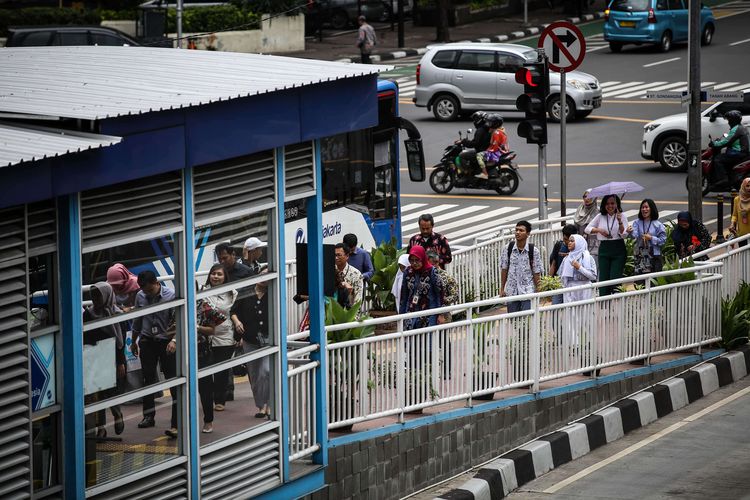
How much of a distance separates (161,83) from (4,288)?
6.48 ft

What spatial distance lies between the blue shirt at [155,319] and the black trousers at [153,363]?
0.13 ft

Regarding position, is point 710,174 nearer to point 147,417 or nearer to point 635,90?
point 635,90

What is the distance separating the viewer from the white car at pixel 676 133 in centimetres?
2691

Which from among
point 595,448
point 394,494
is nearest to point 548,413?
point 595,448

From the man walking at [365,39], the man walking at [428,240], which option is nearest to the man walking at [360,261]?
the man walking at [428,240]

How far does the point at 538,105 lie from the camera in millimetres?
17812

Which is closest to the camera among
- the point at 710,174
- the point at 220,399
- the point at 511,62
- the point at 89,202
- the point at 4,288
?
the point at 4,288

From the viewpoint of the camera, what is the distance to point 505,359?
12547mm

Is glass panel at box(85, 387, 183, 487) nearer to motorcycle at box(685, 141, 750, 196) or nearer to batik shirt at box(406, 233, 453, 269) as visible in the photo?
batik shirt at box(406, 233, 453, 269)

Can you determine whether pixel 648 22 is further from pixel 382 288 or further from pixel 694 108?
pixel 382 288

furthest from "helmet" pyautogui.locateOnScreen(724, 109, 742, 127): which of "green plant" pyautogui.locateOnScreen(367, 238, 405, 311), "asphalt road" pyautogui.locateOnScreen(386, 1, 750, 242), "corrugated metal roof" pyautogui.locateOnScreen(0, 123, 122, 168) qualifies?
"corrugated metal roof" pyautogui.locateOnScreen(0, 123, 122, 168)

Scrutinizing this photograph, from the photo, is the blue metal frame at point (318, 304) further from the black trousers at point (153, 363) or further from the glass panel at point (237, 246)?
the black trousers at point (153, 363)

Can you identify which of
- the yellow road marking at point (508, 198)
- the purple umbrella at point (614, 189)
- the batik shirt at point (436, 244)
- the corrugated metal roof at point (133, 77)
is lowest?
the yellow road marking at point (508, 198)

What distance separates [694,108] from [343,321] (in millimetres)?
9111
